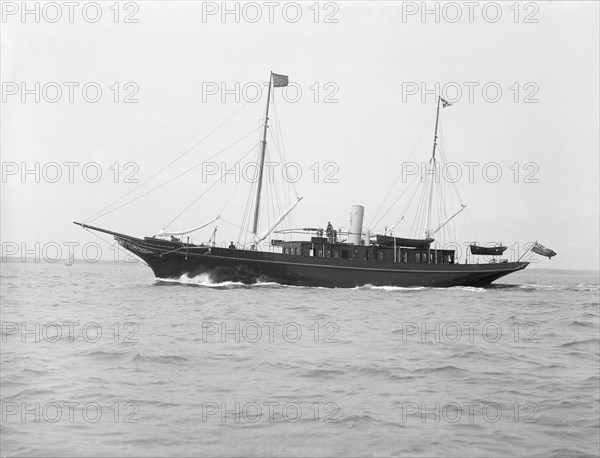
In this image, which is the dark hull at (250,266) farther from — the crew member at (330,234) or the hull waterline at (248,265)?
the crew member at (330,234)

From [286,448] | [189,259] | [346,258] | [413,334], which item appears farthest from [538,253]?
[286,448]

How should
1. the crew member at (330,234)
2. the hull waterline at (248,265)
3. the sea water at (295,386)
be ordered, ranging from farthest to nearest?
the crew member at (330,234) < the hull waterline at (248,265) < the sea water at (295,386)

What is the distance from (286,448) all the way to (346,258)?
33.7m

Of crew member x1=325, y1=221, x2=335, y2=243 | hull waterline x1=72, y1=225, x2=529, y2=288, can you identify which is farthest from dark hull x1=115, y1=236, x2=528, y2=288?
crew member x1=325, y1=221, x2=335, y2=243

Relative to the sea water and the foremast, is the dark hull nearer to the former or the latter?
the foremast

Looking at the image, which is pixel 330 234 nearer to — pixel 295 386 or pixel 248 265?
pixel 248 265

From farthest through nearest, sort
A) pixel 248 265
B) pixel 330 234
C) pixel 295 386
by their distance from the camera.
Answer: pixel 330 234
pixel 248 265
pixel 295 386

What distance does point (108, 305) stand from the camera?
28172mm

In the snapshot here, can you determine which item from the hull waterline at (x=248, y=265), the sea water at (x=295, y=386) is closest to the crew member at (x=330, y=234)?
the hull waterline at (x=248, y=265)

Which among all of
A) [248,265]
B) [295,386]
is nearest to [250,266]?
[248,265]

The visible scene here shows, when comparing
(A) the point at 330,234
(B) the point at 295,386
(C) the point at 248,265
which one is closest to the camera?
(B) the point at 295,386

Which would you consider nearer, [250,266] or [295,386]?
[295,386]

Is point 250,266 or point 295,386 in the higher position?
point 250,266

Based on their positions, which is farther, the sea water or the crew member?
the crew member
